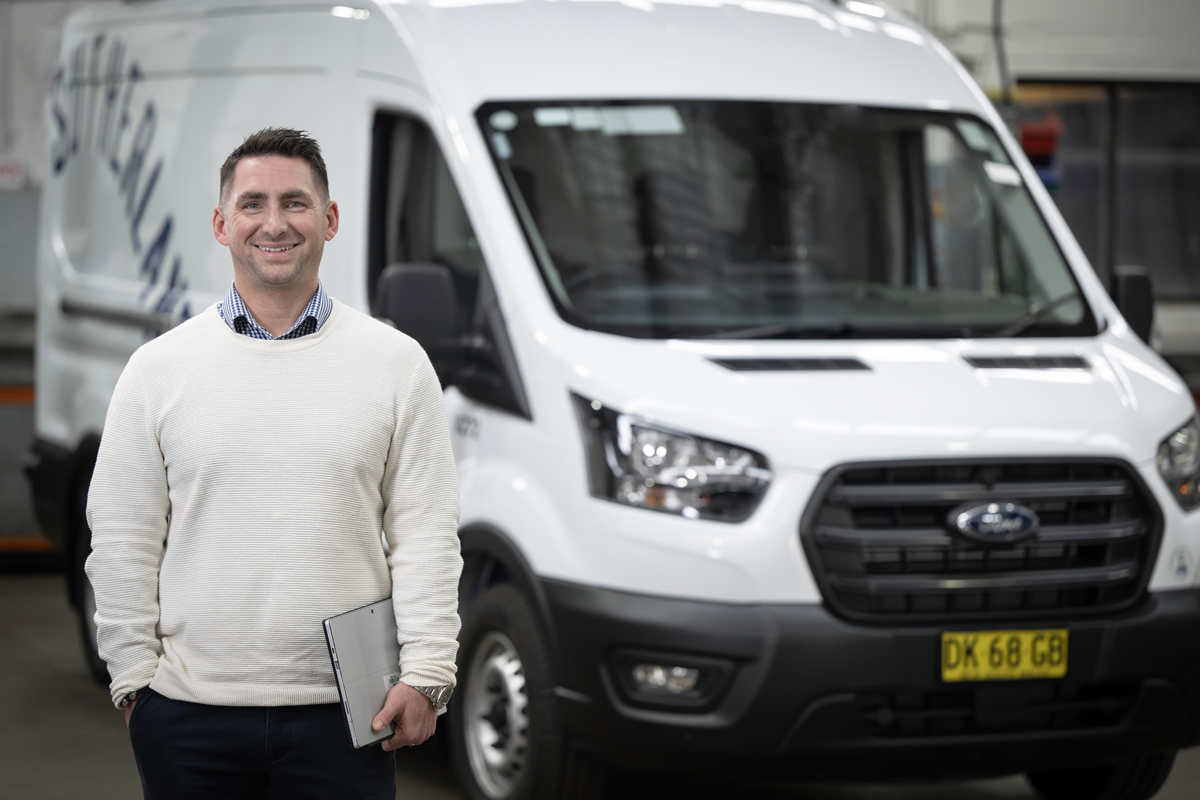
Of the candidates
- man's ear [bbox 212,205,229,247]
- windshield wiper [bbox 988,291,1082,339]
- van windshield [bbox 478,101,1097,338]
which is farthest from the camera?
windshield wiper [bbox 988,291,1082,339]

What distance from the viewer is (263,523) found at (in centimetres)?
262

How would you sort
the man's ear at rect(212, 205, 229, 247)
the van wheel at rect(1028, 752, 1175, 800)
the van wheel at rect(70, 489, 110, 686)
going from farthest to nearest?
the van wheel at rect(70, 489, 110, 686) < the van wheel at rect(1028, 752, 1175, 800) < the man's ear at rect(212, 205, 229, 247)

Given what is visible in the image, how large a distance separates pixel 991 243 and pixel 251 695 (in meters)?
3.51

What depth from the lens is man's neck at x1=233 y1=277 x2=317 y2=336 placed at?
106 inches

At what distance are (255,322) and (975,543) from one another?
2.23m

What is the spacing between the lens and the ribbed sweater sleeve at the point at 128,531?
266cm

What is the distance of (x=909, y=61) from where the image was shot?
222 inches

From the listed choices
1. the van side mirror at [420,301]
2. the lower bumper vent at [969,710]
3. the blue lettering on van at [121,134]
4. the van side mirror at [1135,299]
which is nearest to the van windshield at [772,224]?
the van side mirror at [1135,299]

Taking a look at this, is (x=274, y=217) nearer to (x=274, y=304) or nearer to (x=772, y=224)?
(x=274, y=304)

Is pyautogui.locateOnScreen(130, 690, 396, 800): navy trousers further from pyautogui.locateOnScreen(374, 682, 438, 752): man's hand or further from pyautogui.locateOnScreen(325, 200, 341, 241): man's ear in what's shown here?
pyautogui.locateOnScreen(325, 200, 341, 241): man's ear

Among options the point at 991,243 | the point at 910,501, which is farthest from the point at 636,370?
the point at 991,243

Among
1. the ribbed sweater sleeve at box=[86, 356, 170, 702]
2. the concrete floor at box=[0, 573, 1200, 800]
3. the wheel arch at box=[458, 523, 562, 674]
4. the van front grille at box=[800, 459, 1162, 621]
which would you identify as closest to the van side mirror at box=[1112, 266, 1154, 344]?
the van front grille at box=[800, 459, 1162, 621]

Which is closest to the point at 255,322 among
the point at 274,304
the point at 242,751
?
the point at 274,304

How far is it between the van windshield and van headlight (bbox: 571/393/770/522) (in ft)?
1.45
